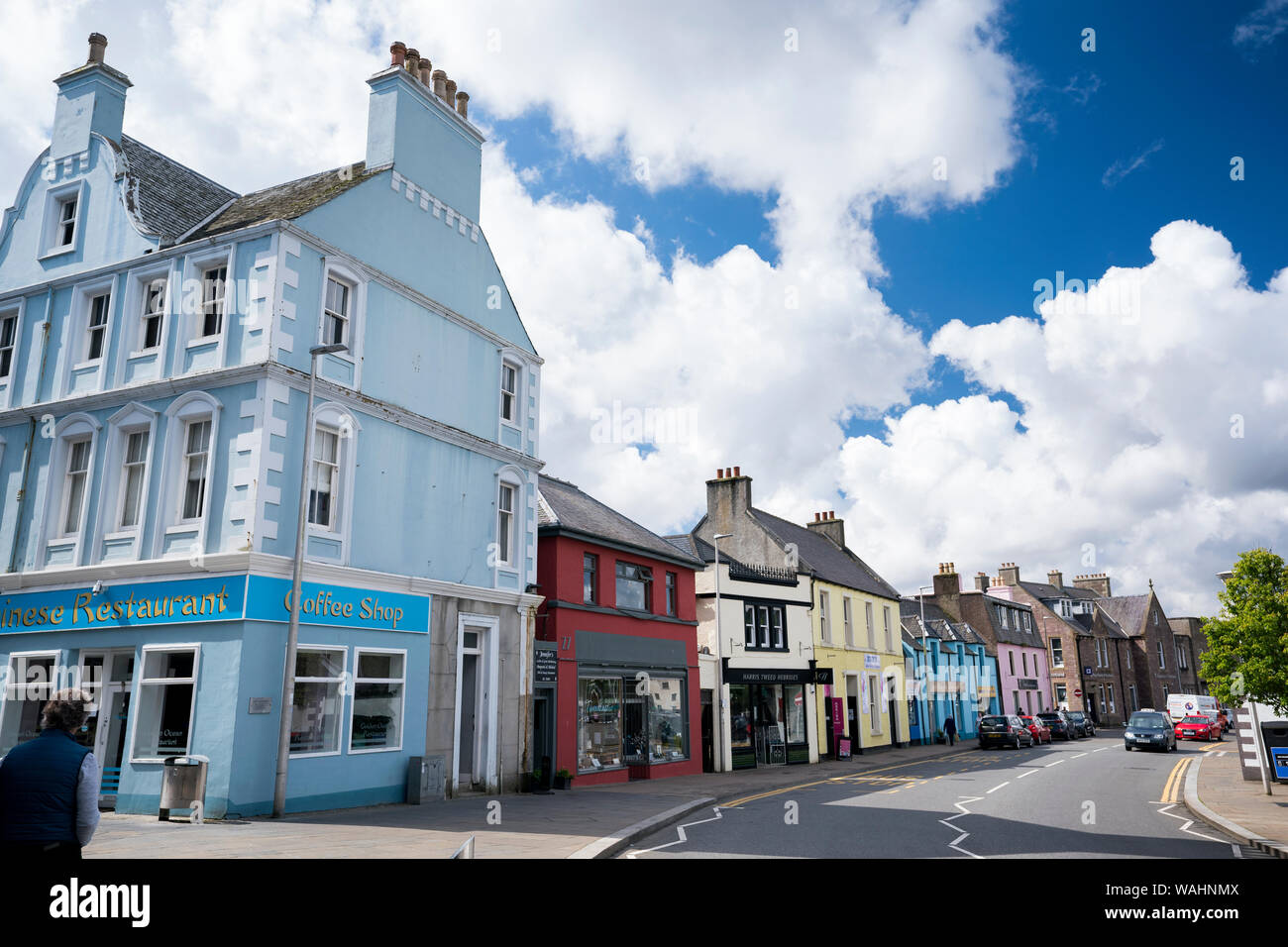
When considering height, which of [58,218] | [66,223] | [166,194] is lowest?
[66,223]

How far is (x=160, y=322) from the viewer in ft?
56.7

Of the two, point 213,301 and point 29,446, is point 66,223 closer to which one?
point 29,446

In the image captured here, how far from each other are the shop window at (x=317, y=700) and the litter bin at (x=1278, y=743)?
20191 mm

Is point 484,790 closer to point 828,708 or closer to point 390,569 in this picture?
point 390,569

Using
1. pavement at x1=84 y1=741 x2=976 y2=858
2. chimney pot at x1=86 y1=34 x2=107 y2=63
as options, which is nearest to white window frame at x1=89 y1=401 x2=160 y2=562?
pavement at x1=84 y1=741 x2=976 y2=858

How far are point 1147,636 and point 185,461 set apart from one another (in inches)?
3171

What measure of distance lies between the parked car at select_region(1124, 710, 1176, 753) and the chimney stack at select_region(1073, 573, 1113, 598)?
4810 cm

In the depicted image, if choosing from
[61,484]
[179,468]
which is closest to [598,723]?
[179,468]

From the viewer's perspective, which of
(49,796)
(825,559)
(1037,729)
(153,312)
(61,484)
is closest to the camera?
(49,796)

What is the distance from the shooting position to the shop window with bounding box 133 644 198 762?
14.8 m

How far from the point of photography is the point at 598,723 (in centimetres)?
2436

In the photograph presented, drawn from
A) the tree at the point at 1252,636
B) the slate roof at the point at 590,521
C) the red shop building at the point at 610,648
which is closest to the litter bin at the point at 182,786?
the red shop building at the point at 610,648

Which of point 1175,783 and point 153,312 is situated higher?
point 153,312

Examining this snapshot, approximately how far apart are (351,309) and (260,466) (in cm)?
424
